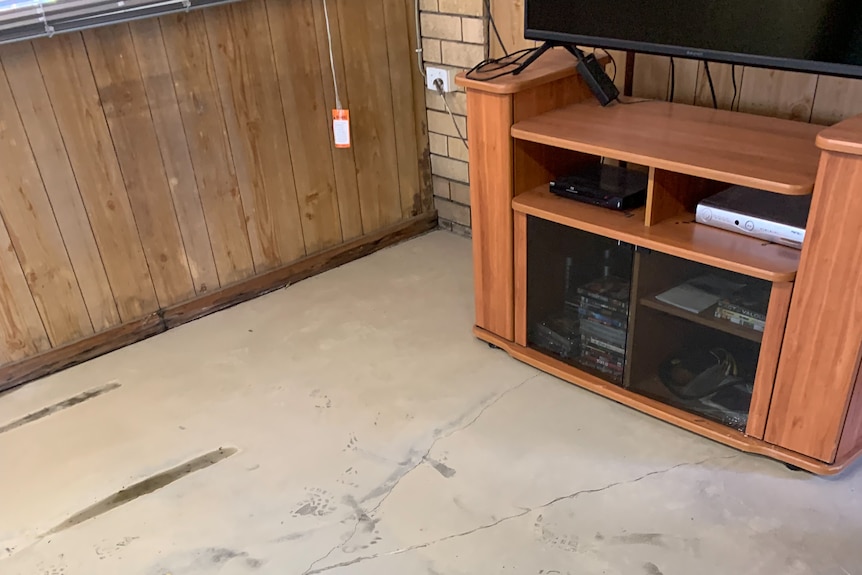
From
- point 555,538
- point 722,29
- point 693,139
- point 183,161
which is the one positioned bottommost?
point 555,538

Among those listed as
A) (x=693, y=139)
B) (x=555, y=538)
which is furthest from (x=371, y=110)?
(x=555, y=538)

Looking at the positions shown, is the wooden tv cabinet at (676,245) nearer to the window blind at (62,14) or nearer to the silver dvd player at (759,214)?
the silver dvd player at (759,214)

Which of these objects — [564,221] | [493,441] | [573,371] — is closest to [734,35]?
[564,221]

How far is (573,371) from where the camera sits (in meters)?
1.98

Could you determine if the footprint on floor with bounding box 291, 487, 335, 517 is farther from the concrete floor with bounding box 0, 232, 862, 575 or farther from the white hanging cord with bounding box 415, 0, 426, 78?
the white hanging cord with bounding box 415, 0, 426, 78

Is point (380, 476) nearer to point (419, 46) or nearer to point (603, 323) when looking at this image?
point (603, 323)

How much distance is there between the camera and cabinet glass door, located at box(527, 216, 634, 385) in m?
1.82

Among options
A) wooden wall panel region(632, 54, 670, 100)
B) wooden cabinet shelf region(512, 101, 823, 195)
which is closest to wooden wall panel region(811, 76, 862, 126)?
wooden cabinet shelf region(512, 101, 823, 195)

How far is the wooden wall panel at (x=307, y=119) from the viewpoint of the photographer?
2354mm

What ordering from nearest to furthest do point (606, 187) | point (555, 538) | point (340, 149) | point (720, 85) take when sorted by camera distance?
point (555, 538), point (606, 187), point (720, 85), point (340, 149)

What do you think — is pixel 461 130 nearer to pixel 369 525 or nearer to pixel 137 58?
pixel 137 58

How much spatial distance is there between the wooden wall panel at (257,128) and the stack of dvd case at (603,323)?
3.63 ft

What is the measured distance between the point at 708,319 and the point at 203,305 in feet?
5.27

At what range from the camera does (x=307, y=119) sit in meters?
2.50
